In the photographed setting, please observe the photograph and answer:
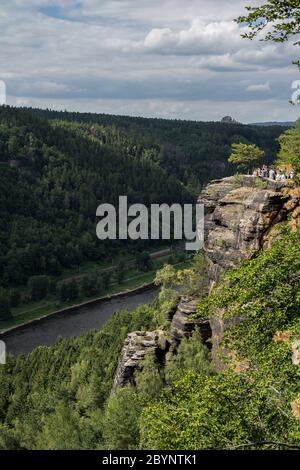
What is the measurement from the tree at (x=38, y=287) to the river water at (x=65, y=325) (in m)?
14.2

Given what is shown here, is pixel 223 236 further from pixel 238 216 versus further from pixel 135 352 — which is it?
pixel 135 352

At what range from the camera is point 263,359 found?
54.3 ft

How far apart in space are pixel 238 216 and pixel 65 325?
9476 centimetres

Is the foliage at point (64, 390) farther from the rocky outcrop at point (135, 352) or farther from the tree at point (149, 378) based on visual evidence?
the tree at point (149, 378)

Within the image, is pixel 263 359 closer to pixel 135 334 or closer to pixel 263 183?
pixel 263 183

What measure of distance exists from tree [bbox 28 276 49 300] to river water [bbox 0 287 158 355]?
14159 millimetres

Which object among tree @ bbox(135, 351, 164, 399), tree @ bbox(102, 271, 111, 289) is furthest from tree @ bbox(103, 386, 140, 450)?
tree @ bbox(102, 271, 111, 289)

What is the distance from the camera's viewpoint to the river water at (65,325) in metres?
124

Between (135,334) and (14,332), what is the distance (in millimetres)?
79953

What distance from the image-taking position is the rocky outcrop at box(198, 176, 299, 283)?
42938 mm

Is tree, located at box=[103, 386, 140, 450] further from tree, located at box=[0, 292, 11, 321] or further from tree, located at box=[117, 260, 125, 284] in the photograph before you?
tree, located at box=[117, 260, 125, 284]

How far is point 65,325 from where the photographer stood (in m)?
136

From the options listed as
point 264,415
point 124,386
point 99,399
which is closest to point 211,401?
point 264,415

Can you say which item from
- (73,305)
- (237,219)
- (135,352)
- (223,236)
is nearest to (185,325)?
(135,352)
